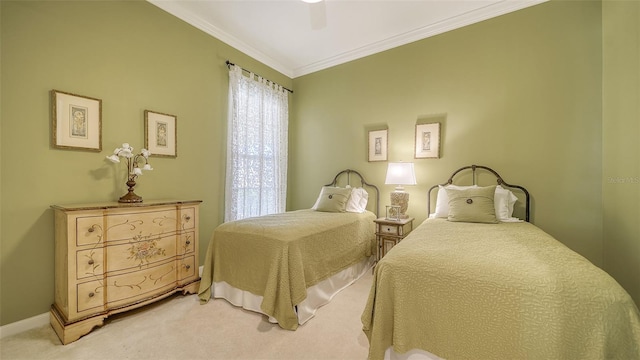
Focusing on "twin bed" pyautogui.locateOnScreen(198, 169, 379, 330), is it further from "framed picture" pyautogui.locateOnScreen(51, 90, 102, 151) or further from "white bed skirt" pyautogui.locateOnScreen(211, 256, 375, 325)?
"framed picture" pyautogui.locateOnScreen(51, 90, 102, 151)

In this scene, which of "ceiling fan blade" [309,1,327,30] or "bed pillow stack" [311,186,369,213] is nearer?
"ceiling fan blade" [309,1,327,30]

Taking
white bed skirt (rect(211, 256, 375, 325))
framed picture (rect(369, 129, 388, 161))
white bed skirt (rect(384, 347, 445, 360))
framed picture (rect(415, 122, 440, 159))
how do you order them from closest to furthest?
white bed skirt (rect(384, 347, 445, 360))
white bed skirt (rect(211, 256, 375, 325))
framed picture (rect(415, 122, 440, 159))
framed picture (rect(369, 129, 388, 161))

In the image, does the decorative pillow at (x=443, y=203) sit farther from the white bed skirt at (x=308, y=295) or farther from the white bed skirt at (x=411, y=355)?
the white bed skirt at (x=411, y=355)

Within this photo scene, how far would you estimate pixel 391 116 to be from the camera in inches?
138

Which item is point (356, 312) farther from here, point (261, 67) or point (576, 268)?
point (261, 67)

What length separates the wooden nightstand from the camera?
2855mm

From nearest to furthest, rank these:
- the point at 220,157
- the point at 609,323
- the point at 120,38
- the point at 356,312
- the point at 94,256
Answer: the point at 609,323 < the point at 94,256 < the point at 356,312 < the point at 120,38 < the point at 220,157

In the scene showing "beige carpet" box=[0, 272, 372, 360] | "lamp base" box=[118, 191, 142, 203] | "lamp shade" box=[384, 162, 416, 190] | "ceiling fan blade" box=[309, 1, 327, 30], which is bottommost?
"beige carpet" box=[0, 272, 372, 360]

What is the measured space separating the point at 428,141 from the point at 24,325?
13.9 feet

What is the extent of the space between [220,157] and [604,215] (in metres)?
4.20

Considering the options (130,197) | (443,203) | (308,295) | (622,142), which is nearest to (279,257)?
(308,295)

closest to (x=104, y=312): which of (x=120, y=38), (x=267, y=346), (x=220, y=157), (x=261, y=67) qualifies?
(x=267, y=346)

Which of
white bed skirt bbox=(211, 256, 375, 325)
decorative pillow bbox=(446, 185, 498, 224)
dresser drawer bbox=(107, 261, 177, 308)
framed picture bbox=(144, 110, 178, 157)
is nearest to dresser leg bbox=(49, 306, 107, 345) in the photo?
dresser drawer bbox=(107, 261, 177, 308)

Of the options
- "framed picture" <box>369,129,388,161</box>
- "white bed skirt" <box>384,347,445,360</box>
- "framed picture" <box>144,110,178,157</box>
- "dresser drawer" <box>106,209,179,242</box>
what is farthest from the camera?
"framed picture" <box>369,129,388,161</box>
